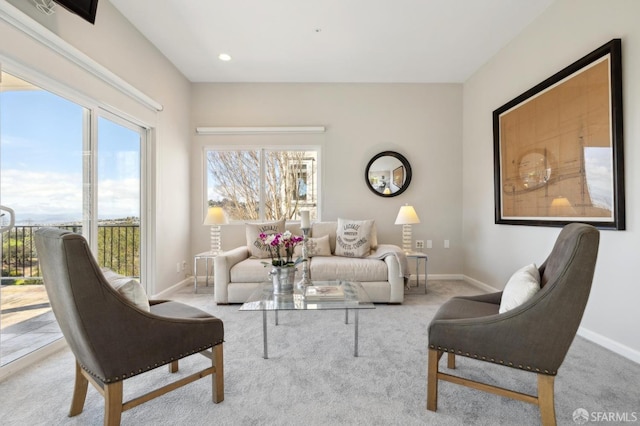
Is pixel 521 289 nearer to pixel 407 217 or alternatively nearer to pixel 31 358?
pixel 407 217

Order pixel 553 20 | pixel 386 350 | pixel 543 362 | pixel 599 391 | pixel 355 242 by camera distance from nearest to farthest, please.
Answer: pixel 543 362, pixel 599 391, pixel 386 350, pixel 553 20, pixel 355 242

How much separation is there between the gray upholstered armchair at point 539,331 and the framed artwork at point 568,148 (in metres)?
1.29

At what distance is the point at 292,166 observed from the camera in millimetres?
4309

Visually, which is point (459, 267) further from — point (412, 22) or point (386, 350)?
point (412, 22)

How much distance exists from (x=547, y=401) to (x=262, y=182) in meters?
3.75

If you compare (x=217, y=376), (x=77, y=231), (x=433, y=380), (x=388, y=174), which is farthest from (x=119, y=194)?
(x=388, y=174)

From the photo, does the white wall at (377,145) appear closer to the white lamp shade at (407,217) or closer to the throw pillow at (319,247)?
the white lamp shade at (407,217)

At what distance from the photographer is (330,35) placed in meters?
3.11

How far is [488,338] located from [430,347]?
10.6 inches

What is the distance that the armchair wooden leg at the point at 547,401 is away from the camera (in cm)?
126

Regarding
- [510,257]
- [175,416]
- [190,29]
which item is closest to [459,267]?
[510,257]

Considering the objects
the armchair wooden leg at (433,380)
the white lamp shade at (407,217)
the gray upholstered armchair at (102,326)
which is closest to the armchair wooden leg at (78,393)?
the gray upholstered armchair at (102,326)

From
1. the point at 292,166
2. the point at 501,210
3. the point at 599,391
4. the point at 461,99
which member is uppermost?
the point at 461,99

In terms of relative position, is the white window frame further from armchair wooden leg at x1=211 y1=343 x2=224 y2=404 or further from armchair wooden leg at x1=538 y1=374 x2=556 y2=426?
armchair wooden leg at x1=538 y1=374 x2=556 y2=426
